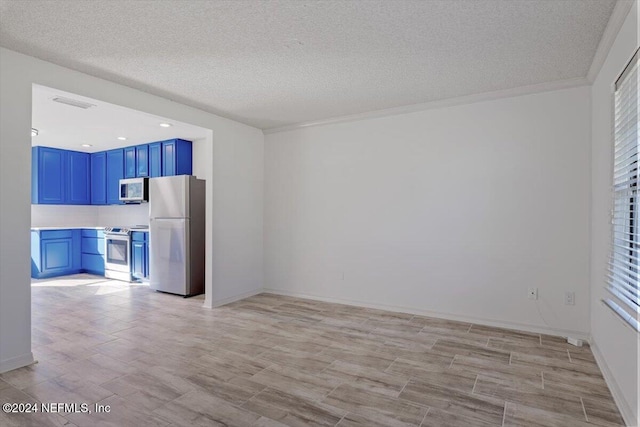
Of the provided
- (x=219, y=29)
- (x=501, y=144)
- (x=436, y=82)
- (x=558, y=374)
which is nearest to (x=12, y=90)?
(x=219, y=29)

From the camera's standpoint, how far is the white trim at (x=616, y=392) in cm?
193

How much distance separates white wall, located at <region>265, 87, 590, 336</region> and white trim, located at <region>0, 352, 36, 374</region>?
2919 millimetres

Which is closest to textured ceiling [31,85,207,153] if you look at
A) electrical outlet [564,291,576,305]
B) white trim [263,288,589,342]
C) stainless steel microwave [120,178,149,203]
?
stainless steel microwave [120,178,149,203]

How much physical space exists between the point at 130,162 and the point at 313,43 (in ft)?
16.3

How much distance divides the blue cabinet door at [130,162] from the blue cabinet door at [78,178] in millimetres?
1282

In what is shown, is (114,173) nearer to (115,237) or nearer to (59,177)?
(59,177)

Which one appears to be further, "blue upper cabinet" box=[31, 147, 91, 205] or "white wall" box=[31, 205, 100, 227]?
"white wall" box=[31, 205, 100, 227]

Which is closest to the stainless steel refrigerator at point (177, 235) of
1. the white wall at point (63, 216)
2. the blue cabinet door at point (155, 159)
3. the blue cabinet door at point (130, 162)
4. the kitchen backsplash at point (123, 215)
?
the blue cabinet door at point (155, 159)

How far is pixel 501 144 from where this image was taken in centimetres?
361

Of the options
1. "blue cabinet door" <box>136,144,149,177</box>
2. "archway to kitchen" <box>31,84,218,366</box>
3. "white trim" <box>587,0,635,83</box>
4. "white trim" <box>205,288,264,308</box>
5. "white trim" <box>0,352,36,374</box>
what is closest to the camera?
"white trim" <box>587,0,635,83</box>

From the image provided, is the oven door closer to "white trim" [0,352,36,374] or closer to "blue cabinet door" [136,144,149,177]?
"blue cabinet door" [136,144,149,177]

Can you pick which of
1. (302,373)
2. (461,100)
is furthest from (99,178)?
(461,100)

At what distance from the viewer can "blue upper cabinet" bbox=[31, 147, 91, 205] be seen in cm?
622

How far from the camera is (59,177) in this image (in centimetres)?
654
